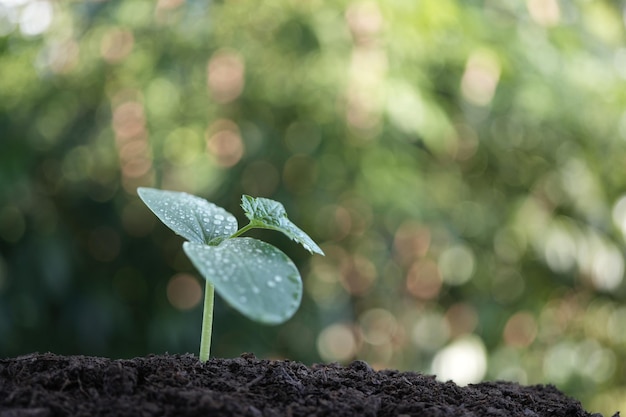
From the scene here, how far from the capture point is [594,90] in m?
2.10

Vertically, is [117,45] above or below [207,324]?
above

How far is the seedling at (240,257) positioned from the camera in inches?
18.5

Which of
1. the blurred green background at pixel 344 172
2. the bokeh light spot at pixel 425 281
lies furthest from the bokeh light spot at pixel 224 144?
the bokeh light spot at pixel 425 281

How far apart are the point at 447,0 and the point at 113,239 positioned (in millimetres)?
1227

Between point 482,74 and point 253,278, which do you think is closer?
point 253,278

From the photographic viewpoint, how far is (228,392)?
0.52 m

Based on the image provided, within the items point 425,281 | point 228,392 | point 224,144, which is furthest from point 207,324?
point 425,281

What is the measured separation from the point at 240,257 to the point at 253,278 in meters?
0.03

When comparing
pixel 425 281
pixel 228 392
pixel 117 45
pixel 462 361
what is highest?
pixel 117 45

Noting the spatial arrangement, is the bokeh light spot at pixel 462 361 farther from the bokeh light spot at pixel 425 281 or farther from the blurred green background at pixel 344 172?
the bokeh light spot at pixel 425 281

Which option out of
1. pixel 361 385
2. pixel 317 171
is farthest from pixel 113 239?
pixel 361 385

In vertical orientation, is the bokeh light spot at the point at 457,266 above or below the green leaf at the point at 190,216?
above

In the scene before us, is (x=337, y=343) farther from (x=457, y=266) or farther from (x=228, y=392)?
(x=228, y=392)

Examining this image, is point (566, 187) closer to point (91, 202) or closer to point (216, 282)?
point (91, 202)
